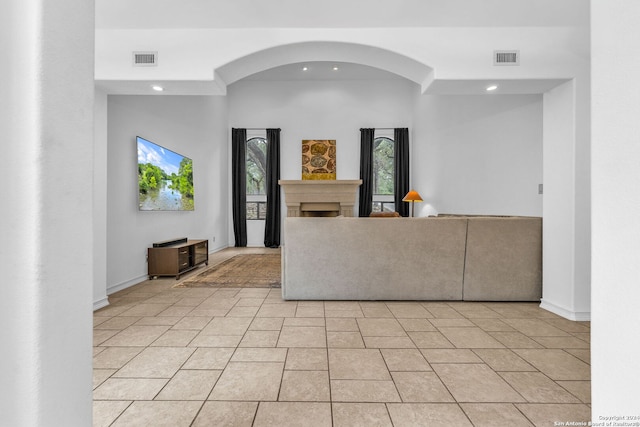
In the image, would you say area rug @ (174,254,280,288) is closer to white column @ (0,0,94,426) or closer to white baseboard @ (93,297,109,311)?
white baseboard @ (93,297,109,311)

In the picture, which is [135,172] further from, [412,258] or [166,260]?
[412,258]

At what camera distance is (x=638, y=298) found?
0.70 metres

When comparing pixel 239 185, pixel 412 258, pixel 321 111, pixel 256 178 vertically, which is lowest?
pixel 412 258

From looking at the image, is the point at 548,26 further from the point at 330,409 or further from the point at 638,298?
the point at 330,409

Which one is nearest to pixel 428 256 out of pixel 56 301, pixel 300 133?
pixel 56 301

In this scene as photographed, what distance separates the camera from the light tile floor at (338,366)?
1.35 meters

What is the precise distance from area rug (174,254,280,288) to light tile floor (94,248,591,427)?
2.73 ft

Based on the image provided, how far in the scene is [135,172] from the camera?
146 inches

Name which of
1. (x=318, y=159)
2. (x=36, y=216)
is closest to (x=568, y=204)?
(x=36, y=216)

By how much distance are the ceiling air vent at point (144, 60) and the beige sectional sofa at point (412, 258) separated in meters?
1.81

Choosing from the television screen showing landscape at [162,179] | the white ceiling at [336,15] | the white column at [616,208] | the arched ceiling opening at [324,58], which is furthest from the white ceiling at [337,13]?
the white column at [616,208]

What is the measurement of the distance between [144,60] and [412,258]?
117 inches

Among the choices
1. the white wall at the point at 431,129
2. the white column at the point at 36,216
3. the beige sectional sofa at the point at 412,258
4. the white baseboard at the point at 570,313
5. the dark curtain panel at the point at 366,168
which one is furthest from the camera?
the dark curtain panel at the point at 366,168

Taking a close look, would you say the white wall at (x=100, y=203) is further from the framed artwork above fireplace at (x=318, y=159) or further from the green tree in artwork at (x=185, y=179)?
the framed artwork above fireplace at (x=318, y=159)
